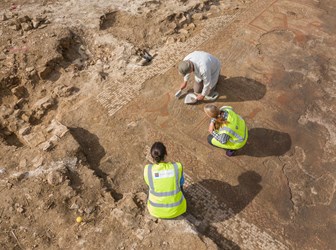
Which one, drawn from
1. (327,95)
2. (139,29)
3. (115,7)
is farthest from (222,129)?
(115,7)

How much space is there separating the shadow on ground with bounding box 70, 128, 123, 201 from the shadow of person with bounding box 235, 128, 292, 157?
230 cm

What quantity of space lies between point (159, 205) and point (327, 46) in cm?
553

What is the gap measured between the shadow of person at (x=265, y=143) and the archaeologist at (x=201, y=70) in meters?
1.12

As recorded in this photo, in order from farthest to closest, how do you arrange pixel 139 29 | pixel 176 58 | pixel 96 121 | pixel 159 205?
pixel 139 29 < pixel 176 58 < pixel 96 121 < pixel 159 205

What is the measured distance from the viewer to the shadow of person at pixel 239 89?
5711 millimetres

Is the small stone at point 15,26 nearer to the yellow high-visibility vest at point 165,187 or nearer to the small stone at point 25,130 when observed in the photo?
the small stone at point 25,130

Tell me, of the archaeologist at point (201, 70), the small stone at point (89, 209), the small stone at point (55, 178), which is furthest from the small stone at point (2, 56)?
the small stone at point (89, 209)

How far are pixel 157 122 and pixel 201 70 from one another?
4.10ft

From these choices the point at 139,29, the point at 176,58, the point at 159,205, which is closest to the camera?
the point at 159,205

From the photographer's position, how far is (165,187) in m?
3.62

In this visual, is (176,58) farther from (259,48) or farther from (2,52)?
(2,52)

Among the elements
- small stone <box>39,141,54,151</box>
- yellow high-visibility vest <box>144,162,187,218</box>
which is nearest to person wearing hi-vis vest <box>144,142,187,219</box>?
yellow high-visibility vest <box>144,162,187,218</box>

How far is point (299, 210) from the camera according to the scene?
4.39 meters

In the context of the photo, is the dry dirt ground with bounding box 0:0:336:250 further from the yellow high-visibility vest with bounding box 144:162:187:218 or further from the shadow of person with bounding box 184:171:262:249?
the yellow high-visibility vest with bounding box 144:162:187:218
